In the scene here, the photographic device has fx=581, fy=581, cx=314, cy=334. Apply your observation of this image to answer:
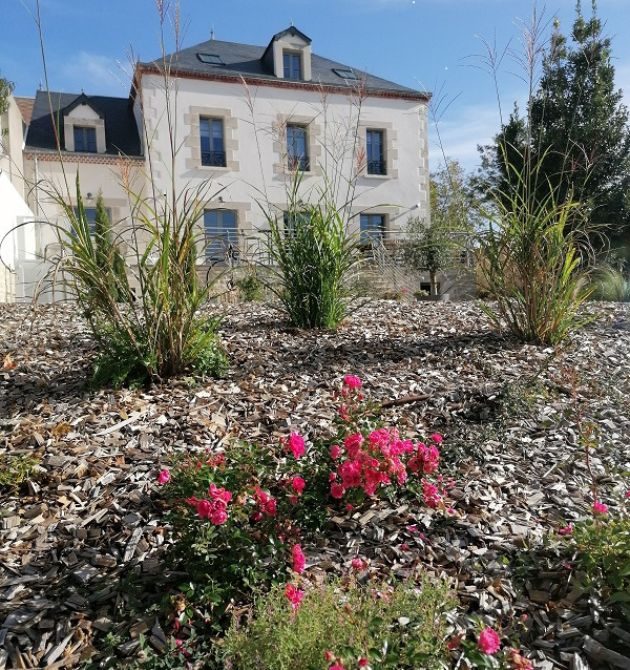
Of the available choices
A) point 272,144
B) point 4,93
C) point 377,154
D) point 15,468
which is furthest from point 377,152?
point 15,468

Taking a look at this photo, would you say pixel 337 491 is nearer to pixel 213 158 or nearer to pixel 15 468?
pixel 15 468

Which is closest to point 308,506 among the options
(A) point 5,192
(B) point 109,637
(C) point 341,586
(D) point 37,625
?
(C) point 341,586

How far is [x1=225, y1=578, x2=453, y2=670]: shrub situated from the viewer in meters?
1.21

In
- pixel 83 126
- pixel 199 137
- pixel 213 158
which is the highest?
pixel 83 126

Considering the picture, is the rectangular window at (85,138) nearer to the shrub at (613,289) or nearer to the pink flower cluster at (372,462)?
the shrub at (613,289)

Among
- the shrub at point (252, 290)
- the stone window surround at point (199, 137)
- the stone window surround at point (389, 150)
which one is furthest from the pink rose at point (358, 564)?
the stone window surround at point (389, 150)

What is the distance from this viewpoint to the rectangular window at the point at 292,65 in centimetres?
1477

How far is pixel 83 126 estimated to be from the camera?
1388 cm

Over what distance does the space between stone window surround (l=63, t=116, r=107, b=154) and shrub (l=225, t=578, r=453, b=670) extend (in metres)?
14.3

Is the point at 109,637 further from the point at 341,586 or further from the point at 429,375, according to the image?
the point at 429,375

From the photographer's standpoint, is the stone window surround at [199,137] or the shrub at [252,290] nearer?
the shrub at [252,290]

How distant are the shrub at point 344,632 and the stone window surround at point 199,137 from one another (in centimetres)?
1301

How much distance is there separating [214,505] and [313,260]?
2.39m

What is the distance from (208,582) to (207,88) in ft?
45.4
